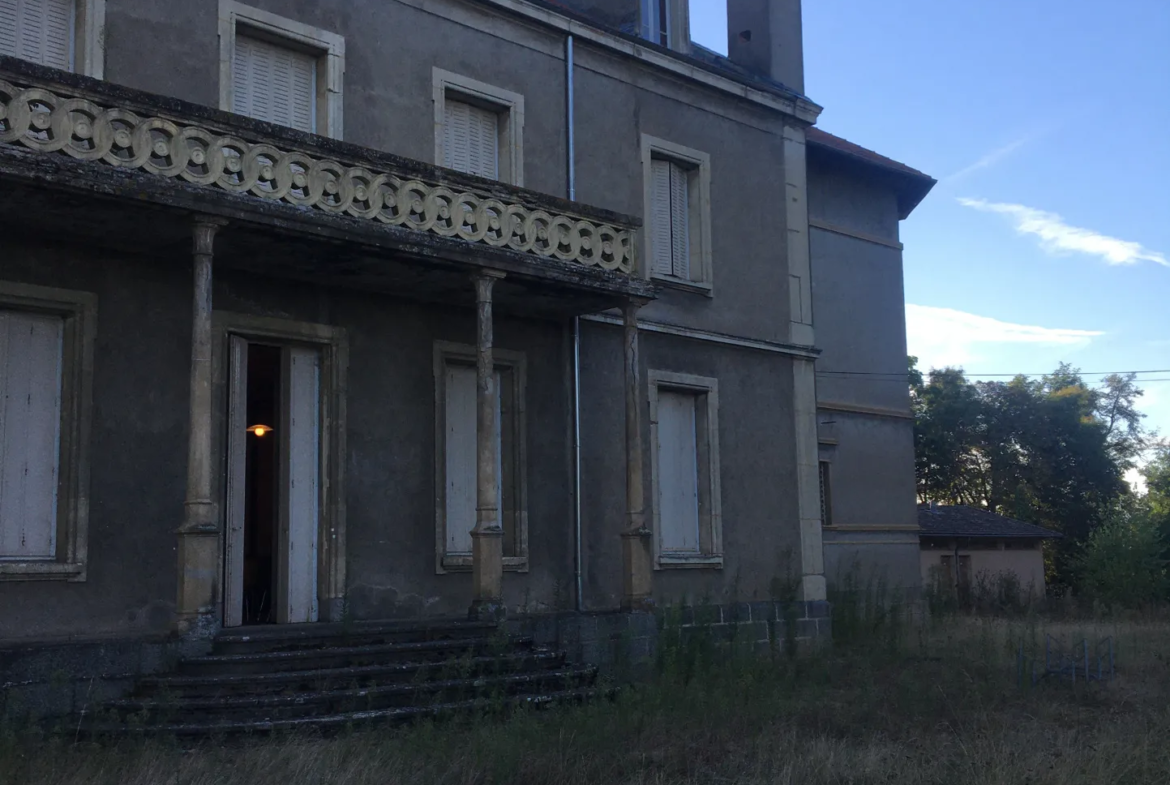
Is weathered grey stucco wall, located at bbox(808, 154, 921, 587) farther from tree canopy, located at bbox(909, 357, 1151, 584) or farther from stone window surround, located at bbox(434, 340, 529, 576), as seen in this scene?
tree canopy, located at bbox(909, 357, 1151, 584)

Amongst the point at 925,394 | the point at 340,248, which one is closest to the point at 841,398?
the point at 340,248

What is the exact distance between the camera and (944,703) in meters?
12.1

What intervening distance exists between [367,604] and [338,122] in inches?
207

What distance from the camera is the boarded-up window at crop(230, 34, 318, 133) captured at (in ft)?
42.1

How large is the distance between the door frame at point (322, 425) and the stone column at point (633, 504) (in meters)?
3.33

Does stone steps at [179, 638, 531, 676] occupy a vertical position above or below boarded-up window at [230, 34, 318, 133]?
below

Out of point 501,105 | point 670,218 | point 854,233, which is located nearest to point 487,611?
point 501,105

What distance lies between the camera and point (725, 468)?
17.0m

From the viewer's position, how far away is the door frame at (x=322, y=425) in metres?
12.2

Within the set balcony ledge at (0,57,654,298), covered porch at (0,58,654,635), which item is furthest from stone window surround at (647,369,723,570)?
balcony ledge at (0,57,654,298)

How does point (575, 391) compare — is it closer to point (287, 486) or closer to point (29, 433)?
point (287, 486)

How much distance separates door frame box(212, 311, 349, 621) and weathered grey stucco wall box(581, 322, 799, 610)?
3548 millimetres

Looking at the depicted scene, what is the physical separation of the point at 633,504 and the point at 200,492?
547 cm

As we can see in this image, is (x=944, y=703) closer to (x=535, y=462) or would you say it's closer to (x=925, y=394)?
(x=535, y=462)
